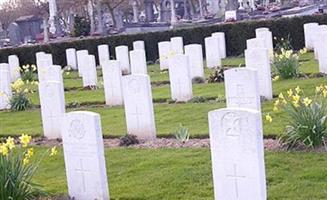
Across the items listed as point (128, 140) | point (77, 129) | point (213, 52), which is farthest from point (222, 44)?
point (77, 129)

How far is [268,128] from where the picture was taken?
10.5 m

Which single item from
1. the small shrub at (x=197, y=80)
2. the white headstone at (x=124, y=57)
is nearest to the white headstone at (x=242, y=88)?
the small shrub at (x=197, y=80)

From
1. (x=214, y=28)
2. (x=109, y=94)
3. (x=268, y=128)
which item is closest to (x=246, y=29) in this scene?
(x=214, y=28)

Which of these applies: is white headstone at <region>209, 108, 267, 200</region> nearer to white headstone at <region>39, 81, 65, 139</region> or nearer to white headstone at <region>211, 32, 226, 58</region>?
white headstone at <region>39, 81, 65, 139</region>

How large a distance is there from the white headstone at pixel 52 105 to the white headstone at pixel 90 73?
694 centimetres

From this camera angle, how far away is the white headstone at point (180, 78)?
14.3 m

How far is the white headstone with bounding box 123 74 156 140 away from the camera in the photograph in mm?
10898

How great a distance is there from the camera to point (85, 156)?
7.70 metres

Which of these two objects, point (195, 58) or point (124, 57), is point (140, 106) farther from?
point (124, 57)

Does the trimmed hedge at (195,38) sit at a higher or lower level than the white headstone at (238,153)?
higher

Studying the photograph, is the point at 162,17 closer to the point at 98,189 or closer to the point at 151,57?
the point at 151,57

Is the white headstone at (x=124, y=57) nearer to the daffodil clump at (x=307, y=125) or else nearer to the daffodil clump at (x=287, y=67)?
the daffodil clump at (x=287, y=67)

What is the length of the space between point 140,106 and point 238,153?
15.2 ft

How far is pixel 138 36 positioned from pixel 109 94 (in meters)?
12.8
